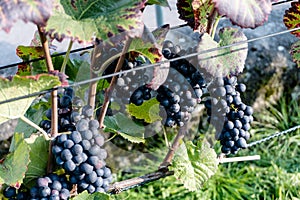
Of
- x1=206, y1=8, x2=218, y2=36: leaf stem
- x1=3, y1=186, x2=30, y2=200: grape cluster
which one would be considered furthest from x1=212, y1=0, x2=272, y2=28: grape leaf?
x1=3, y1=186, x2=30, y2=200: grape cluster

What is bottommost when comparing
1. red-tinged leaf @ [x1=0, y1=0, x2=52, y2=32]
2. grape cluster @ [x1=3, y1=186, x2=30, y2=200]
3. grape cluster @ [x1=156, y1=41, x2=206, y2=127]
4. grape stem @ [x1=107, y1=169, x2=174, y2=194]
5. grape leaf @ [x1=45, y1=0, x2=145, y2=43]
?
grape stem @ [x1=107, y1=169, x2=174, y2=194]

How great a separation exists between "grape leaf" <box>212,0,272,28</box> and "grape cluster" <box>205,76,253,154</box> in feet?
0.63

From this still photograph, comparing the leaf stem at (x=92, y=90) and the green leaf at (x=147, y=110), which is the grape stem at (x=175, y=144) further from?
the leaf stem at (x=92, y=90)

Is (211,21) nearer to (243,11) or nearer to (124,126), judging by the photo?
(243,11)

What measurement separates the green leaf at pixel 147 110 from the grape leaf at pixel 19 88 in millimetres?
282

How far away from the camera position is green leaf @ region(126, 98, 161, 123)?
1124mm

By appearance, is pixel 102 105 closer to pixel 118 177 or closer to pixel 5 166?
pixel 5 166

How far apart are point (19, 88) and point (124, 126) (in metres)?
0.30

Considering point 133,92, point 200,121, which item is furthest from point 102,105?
point 200,121

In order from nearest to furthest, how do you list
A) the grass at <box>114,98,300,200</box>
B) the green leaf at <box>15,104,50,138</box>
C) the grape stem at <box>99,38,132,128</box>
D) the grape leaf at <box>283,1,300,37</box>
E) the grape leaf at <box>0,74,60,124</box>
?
1. the grape leaf at <box>0,74,60,124</box>
2. the grape stem at <box>99,38,132,128</box>
3. the green leaf at <box>15,104,50,138</box>
4. the grape leaf at <box>283,1,300,37</box>
5. the grass at <box>114,98,300,200</box>

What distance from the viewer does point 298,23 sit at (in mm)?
1218

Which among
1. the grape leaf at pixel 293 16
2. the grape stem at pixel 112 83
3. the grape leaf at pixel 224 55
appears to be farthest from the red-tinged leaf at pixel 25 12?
the grape leaf at pixel 293 16

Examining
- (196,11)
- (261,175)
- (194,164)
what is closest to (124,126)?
(194,164)

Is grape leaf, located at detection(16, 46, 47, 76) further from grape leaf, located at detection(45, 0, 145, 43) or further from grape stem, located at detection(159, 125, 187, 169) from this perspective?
grape stem, located at detection(159, 125, 187, 169)
